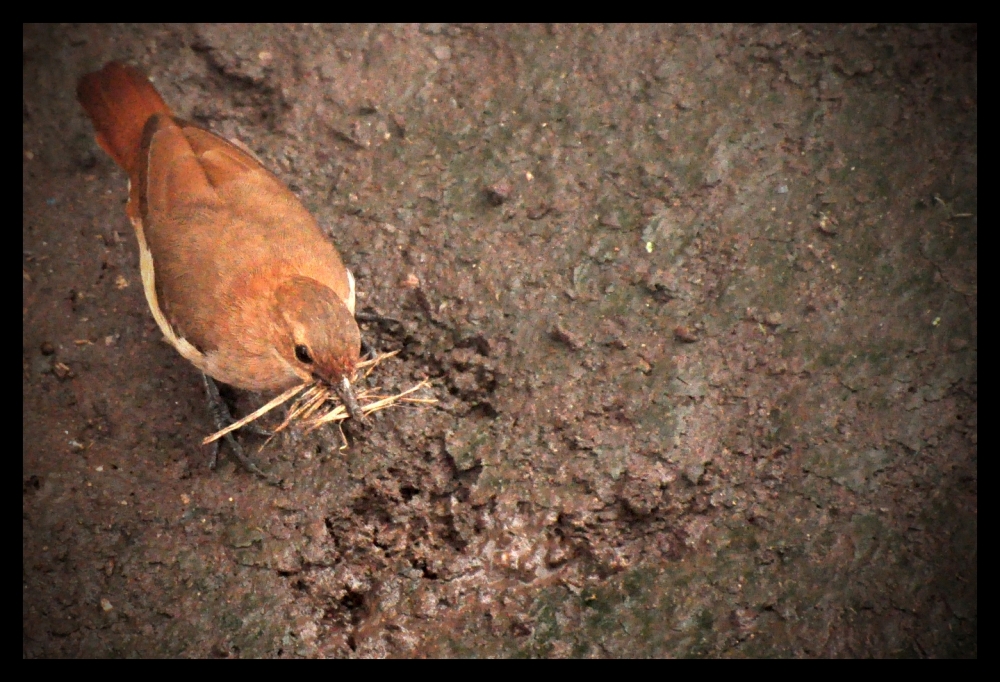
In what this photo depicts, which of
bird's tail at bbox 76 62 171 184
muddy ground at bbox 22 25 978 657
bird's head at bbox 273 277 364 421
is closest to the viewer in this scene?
bird's head at bbox 273 277 364 421

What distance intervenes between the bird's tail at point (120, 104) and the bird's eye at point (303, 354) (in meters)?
1.44

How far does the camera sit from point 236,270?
3.64m

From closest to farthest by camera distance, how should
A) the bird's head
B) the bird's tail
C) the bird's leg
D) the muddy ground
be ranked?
the bird's head < the muddy ground < the bird's leg < the bird's tail

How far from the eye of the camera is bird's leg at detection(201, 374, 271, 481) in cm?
394

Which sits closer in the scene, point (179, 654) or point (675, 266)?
point (179, 654)

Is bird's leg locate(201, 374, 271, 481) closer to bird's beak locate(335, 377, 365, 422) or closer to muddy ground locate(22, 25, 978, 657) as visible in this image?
muddy ground locate(22, 25, 978, 657)

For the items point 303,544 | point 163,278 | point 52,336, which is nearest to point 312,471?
point 303,544

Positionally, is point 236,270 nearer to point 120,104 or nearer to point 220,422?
point 220,422

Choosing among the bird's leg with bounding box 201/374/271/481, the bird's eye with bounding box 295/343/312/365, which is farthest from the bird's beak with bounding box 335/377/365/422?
the bird's leg with bounding box 201/374/271/481

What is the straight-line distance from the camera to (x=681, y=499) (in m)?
3.72

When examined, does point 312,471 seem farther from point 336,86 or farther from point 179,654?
point 336,86

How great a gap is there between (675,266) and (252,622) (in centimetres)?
239

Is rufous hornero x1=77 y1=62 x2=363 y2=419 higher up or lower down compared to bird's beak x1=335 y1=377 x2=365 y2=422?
higher up

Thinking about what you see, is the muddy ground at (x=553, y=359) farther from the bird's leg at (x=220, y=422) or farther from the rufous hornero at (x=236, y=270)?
the rufous hornero at (x=236, y=270)
